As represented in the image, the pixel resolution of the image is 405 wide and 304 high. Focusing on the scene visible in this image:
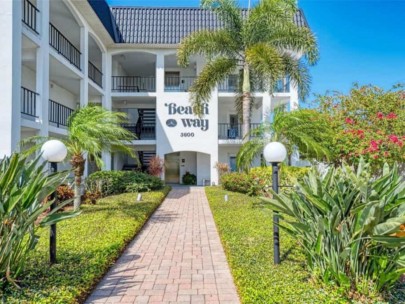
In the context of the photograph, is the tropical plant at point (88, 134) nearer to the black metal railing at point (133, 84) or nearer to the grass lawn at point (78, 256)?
the grass lawn at point (78, 256)

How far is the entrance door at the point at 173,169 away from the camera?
80.5 ft

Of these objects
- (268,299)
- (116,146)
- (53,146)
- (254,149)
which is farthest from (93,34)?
(268,299)

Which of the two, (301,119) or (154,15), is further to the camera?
(154,15)

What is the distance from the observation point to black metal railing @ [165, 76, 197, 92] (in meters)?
24.1

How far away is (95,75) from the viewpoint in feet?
67.9

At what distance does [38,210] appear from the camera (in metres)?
4.48

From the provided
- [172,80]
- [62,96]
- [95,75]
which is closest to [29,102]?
[62,96]

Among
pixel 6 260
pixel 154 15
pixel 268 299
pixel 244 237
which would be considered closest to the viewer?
pixel 268 299

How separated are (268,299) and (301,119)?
36.3ft

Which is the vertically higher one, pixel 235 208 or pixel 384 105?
pixel 384 105

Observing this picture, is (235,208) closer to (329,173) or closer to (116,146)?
(116,146)

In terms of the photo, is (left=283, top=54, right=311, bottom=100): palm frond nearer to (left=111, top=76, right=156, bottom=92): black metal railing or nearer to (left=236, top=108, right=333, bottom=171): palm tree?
(left=236, top=108, right=333, bottom=171): palm tree

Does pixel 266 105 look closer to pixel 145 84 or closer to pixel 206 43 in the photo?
pixel 206 43

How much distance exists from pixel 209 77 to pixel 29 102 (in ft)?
26.3
